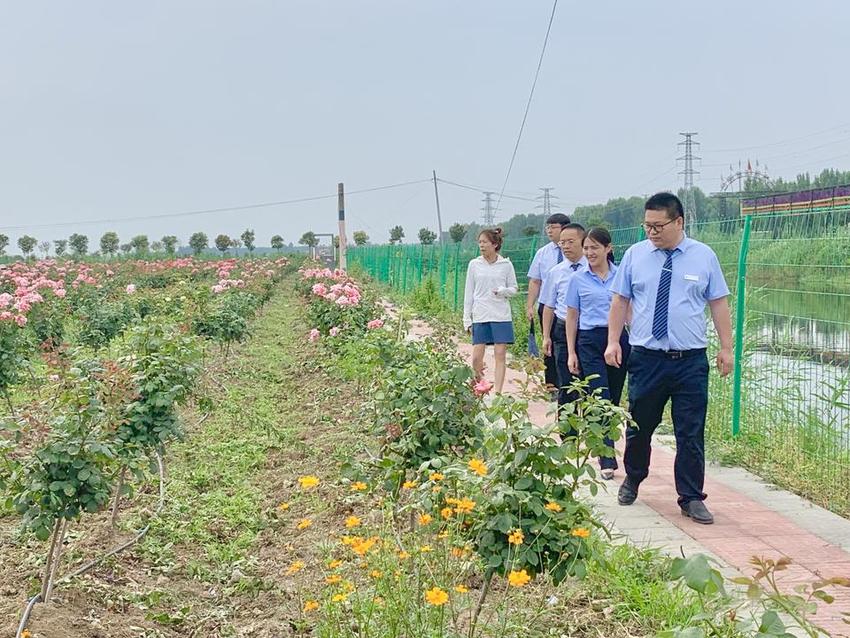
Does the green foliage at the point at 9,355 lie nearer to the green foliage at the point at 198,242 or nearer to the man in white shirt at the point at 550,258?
the man in white shirt at the point at 550,258

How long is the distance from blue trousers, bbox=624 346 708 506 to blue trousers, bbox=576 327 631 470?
739 mm

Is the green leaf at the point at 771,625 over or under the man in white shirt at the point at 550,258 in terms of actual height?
under

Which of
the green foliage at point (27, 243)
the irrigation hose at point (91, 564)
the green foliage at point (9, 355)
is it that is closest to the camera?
the irrigation hose at point (91, 564)

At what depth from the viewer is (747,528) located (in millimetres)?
4457

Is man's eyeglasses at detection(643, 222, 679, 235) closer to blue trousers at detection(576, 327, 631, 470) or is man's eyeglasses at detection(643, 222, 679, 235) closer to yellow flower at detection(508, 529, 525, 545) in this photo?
blue trousers at detection(576, 327, 631, 470)

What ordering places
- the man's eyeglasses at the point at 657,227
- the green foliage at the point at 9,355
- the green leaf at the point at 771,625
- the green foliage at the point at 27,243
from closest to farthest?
the green leaf at the point at 771,625 → the man's eyeglasses at the point at 657,227 → the green foliage at the point at 9,355 → the green foliage at the point at 27,243

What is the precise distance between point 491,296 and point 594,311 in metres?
2.03

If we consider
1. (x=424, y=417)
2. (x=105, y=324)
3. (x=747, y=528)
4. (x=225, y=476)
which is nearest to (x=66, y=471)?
(x=424, y=417)

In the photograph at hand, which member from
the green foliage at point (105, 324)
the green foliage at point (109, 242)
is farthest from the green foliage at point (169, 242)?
the green foliage at point (105, 324)

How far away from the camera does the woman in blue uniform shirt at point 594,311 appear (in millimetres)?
5465

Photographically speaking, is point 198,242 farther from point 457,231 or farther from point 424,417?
point 424,417

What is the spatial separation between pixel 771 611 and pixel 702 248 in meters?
3.03

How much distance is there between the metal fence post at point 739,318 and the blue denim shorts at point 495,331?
1857 millimetres

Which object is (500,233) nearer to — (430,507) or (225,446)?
(225,446)
